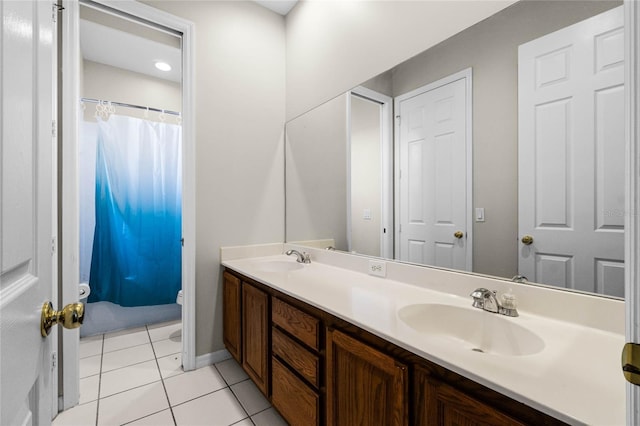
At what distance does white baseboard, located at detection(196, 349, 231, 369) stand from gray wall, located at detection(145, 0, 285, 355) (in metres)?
0.04

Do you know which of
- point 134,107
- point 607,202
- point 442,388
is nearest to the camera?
point 442,388

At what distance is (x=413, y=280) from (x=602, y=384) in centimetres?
83

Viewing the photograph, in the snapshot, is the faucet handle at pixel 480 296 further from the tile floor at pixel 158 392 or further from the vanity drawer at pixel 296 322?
the tile floor at pixel 158 392

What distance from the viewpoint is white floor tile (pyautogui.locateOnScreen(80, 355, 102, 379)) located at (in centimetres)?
203

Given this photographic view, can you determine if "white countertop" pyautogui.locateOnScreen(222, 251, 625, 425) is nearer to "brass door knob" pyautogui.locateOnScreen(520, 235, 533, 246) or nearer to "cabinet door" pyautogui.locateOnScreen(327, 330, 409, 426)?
"cabinet door" pyautogui.locateOnScreen(327, 330, 409, 426)

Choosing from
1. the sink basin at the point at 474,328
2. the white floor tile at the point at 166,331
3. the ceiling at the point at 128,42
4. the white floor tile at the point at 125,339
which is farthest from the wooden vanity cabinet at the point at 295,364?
the ceiling at the point at 128,42

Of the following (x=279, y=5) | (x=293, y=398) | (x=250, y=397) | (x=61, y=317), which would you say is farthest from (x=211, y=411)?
(x=279, y=5)

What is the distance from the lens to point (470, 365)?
702 mm

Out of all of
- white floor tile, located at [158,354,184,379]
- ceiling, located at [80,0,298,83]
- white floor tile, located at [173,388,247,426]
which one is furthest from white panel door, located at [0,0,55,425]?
ceiling, located at [80,0,298,83]

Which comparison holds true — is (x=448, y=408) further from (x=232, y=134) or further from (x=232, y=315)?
→ (x=232, y=134)

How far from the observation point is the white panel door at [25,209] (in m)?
0.40

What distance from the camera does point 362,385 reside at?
99cm

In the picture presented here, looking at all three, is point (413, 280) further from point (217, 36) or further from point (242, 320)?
point (217, 36)

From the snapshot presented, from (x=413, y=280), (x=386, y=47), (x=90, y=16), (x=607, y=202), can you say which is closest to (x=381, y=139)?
(x=386, y=47)
